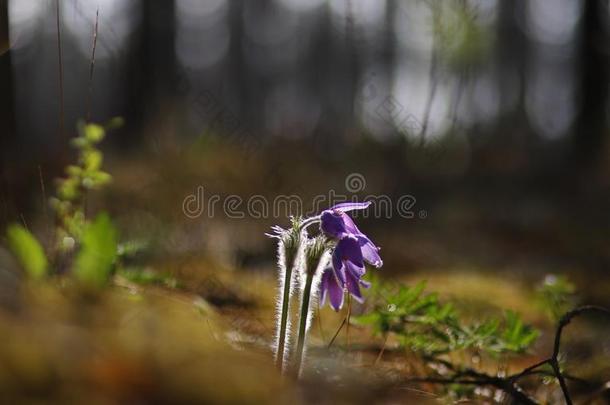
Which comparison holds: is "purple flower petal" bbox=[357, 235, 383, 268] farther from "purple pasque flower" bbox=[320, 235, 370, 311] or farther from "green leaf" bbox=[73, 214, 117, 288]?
"green leaf" bbox=[73, 214, 117, 288]

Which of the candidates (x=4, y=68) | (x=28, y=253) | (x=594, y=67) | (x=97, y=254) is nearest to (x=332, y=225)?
(x=97, y=254)

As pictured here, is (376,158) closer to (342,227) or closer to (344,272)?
(344,272)

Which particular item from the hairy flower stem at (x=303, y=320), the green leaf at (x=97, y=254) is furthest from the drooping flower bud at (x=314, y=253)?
the green leaf at (x=97, y=254)

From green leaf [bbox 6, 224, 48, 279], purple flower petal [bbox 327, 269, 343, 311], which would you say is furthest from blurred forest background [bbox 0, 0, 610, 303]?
purple flower petal [bbox 327, 269, 343, 311]

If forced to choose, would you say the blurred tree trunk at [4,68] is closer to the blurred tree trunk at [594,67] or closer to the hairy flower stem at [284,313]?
the hairy flower stem at [284,313]

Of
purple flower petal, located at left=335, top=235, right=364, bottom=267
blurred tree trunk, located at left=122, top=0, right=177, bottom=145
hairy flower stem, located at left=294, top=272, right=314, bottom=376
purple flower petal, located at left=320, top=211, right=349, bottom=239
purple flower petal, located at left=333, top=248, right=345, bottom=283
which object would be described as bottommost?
hairy flower stem, located at left=294, top=272, right=314, bottom=376

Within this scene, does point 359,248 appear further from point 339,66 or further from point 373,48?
point 339,66

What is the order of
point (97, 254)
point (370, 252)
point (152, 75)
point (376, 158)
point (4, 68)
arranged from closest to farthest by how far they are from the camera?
point (97, 254)
point (370, 252)
point (4, 68)
point (376, 158)
point (152, 75)
